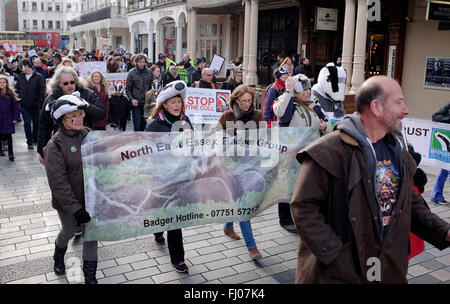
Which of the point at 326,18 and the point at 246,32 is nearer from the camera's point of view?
the point at 326,18

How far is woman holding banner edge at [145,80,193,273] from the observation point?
180 inches

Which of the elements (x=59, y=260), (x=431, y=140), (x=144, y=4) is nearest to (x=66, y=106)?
(x=59, y=260)

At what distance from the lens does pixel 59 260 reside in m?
4.52

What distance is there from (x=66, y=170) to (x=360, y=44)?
11.2 metres

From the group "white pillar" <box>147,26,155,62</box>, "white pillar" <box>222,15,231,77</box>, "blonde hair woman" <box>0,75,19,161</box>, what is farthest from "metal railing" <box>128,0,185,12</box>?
"blonde hair woman" <box>0,75,19,161</box>

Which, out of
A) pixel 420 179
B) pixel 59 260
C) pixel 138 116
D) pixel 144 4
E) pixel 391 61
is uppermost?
pixel 144 4

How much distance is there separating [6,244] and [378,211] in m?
4.40

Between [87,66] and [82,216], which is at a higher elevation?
[87,66]

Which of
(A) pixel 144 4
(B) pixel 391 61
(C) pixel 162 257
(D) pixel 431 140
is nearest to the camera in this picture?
(C) pixel 162 257

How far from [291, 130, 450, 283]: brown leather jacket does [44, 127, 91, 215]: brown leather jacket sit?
2.22m

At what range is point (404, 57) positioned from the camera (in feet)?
48.6

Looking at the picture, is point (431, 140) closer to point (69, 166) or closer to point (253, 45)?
point (69, 166)

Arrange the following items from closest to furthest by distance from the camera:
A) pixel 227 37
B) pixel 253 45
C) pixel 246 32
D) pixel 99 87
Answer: pixel 99 87 → pixel 253 45 → pixel 246 32 → pixel 227 37
